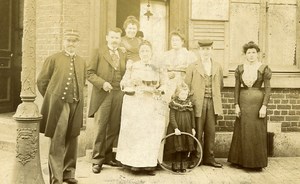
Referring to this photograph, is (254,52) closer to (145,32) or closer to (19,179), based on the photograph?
(145,32)

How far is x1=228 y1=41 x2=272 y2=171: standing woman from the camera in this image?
Answer: 22.4ft

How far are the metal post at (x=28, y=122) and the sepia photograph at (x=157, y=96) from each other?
→ 0.01 metres

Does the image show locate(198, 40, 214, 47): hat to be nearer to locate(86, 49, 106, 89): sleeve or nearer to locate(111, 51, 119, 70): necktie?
locate(111, 51, 119, 70): necktie

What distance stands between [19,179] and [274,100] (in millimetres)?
5235

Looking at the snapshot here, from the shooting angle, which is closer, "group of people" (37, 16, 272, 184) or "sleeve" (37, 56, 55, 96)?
"sleeve" (37, 56, 55, 96)

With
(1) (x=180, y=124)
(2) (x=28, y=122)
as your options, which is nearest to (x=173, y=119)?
(1) (x=180, y=124)

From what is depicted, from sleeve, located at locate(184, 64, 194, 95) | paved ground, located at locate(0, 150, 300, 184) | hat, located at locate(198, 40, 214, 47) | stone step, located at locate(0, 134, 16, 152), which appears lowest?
paved ground, located at locate(0, 150, 300, 184)

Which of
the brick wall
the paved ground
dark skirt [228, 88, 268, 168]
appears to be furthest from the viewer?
the brick wall

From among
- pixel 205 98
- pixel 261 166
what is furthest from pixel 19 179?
pixel 261 166

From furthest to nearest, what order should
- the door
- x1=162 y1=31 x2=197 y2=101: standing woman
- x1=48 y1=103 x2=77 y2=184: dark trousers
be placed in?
the door < x1=162 y1=31 x2=197 y2=101: standing woman < x1=48 y1=103 x2=77 y2=184: dark trousers

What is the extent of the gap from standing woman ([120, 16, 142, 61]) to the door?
4.00 metres

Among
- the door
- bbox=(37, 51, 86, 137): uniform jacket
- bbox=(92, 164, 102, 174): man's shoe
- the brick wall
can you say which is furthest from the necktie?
the door

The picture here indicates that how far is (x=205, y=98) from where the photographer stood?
23.1ft

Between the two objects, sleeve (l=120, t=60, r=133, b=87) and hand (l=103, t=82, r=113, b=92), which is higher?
sleeve (l=120, t=60, r=133, b=87)
